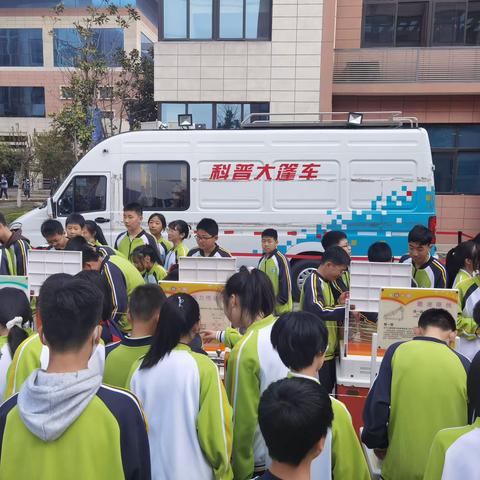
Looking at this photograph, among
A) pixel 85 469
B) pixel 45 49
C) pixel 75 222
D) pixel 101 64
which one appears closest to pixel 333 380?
pixel 85 469

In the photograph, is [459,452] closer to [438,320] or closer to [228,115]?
[438,320]

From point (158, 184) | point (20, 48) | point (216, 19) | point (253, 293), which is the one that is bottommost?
point (253, 293)

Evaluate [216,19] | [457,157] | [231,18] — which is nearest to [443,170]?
[457,157]

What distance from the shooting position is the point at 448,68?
13.7 metres

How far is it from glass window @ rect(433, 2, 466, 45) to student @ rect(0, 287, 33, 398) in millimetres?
14670

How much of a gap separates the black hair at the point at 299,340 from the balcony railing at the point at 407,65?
13.0 metres

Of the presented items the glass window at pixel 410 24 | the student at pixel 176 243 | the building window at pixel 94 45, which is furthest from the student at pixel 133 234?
the glass window at pixel 410 24

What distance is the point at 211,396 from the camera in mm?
2143

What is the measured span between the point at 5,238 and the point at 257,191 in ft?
14.7

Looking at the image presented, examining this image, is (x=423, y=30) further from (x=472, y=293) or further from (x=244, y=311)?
(x=244, y=311)

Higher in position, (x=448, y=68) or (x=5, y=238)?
(x=448, y=68)

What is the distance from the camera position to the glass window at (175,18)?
13656mm

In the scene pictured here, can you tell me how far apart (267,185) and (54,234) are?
13.5 ft

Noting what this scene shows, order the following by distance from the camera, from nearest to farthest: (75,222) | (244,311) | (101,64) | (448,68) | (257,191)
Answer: (244,311) → (75,222) → (257,191) → (448,68) → (101,64)
